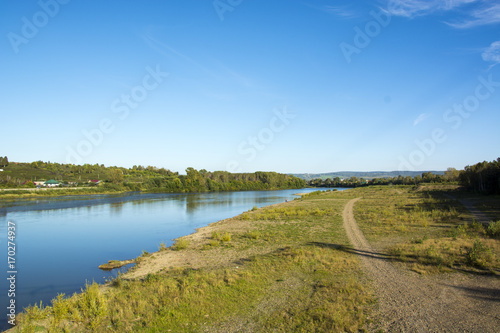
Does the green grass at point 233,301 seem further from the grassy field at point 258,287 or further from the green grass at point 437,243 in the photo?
the green grass at point 437,243

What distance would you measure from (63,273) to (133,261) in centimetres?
330

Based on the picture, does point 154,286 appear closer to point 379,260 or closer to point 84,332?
point 84,332

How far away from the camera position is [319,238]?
16969 mm

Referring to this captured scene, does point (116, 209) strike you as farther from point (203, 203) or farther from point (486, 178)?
point (486, 178)

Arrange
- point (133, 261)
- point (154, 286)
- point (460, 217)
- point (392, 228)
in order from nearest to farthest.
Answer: point (154, 286) → point (133, 261) → point (392, 228) → point (460, 217)

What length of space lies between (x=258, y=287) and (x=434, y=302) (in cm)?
497

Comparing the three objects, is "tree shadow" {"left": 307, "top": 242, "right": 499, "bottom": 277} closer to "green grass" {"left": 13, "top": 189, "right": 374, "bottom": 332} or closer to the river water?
"green grass" {"left": 13, "top": 189, "right": 374, "bottom": 332}

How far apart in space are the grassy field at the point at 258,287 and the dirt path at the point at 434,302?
18.8 inches

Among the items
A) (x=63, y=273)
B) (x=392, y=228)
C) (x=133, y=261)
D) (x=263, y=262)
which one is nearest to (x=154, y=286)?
(x=263, y=262)

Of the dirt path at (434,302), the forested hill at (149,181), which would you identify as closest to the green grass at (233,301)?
the dirt path at (434,302)

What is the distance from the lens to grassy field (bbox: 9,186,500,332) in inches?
281

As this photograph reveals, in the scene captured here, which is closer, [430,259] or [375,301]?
[375,301]

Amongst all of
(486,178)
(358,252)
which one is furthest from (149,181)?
(358,252)

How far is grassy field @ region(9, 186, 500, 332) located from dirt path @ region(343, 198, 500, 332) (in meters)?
0.48
